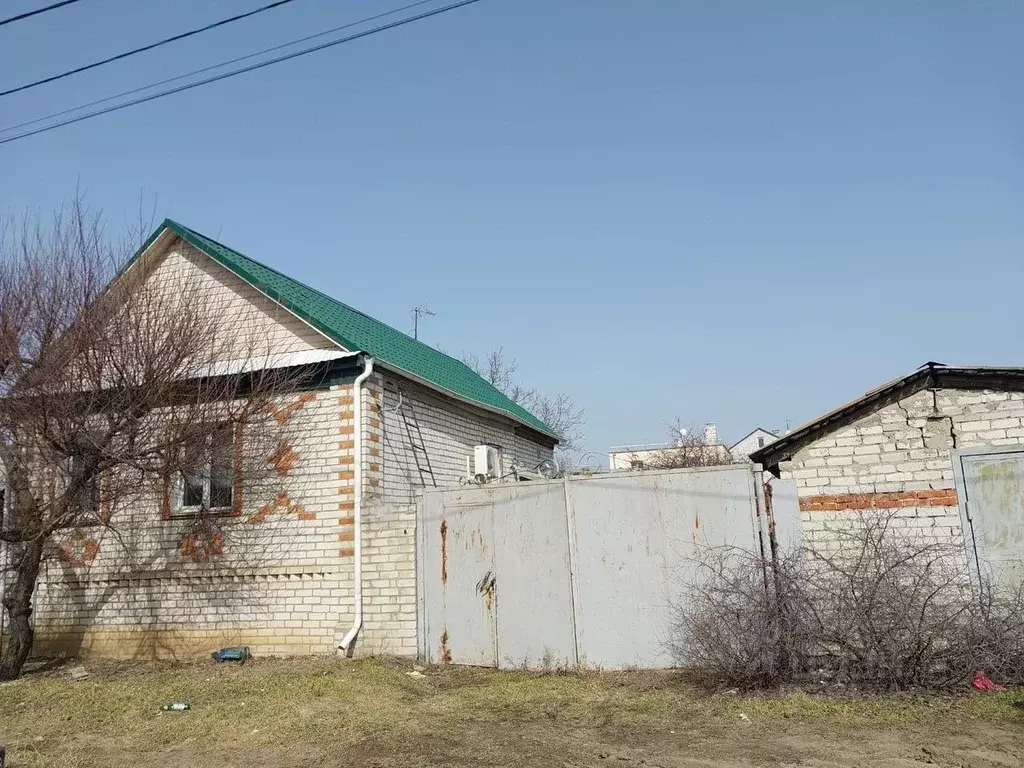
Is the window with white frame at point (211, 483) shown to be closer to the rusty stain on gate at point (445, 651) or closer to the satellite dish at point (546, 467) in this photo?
the rusty stain on gate at point (445, 651)

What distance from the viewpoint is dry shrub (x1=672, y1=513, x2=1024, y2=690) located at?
7086 mm

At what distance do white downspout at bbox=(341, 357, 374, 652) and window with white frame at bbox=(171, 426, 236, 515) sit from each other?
67.8 inches

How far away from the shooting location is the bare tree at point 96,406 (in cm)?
938

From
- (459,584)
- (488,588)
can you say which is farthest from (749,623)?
(459,584)

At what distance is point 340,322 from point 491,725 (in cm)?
714

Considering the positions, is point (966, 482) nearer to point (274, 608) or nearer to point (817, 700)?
point (817, 700)

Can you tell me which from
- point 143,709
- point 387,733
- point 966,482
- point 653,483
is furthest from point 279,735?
point 966,482

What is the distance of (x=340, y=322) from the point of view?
485 inches

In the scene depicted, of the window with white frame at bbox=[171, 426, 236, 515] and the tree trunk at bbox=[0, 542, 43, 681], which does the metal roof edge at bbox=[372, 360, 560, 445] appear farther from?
the tree trunk at bbox=[0, 542, 43, 681]

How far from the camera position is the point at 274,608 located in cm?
1055

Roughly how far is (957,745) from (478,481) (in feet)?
25.3

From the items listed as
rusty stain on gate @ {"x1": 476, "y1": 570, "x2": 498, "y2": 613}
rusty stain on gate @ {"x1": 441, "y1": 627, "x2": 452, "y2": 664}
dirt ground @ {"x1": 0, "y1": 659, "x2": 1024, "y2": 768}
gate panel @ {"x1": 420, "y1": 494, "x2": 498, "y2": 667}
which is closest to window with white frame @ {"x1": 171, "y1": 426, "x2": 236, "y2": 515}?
dirt ground @ {"x1": 0, "y1": 659, "x2": 1024, "y2": 768}

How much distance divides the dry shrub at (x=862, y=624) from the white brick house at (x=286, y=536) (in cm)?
403

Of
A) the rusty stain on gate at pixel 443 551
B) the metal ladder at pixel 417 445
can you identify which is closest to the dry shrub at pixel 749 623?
the rusty stain on gate at pixel 443 551
